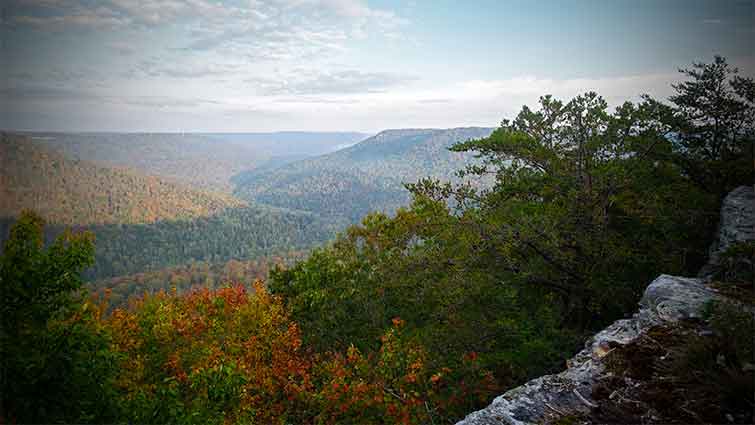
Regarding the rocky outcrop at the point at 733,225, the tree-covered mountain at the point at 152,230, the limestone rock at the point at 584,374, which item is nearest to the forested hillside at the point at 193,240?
the tree-covered mountain at the point at 152,230

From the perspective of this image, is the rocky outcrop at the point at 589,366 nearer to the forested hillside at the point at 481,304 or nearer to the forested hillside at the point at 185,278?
the forested hillside at the point at 481,304

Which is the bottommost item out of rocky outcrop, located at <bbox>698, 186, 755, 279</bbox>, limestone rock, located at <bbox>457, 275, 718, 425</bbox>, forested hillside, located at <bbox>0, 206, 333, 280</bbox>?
forested hillside, located at <bbox>0, 206, 333, 280</bbox>

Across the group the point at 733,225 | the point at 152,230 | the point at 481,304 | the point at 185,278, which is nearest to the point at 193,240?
the point at 152,230

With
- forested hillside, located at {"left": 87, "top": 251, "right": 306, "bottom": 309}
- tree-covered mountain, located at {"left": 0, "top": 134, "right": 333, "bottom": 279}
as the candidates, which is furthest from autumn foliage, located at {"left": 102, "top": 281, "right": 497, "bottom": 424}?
tree-covered mountain, located at {"left": 0, "top": 134, "right": 333, "bottom": 279}

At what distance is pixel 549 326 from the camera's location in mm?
7039

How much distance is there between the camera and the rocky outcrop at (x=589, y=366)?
352 centimetres

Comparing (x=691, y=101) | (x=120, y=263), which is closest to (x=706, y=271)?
(x=691, y=101)

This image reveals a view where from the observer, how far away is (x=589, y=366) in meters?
3.98

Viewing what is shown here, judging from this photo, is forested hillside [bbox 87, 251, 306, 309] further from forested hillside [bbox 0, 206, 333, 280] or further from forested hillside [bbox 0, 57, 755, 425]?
forested hillside [bbox 0, 57, 755, 425]

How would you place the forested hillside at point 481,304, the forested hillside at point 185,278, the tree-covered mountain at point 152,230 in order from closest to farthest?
1. the forested hillside at point 481,304
2. the forested hillside at point 185,278
3. the tree-covered mountain at point 152,230

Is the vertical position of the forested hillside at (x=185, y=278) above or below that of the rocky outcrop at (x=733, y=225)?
below

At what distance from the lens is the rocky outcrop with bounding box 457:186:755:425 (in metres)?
3.52

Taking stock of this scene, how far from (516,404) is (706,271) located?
484cm

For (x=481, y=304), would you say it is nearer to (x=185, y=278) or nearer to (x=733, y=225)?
(x=733, y=225)
